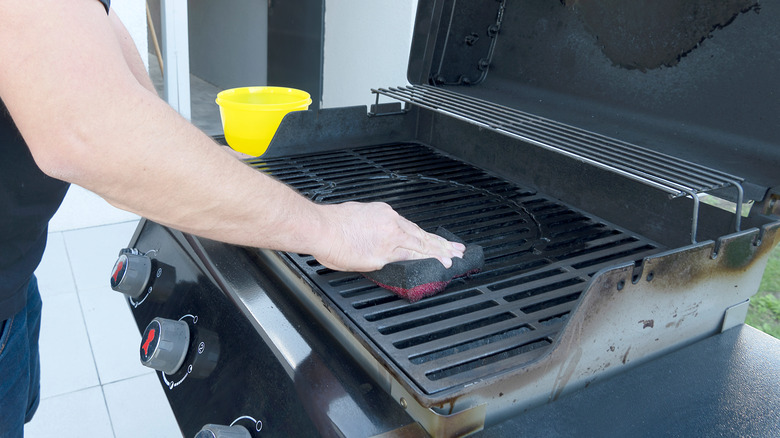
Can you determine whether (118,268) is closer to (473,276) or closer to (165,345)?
(165,345)

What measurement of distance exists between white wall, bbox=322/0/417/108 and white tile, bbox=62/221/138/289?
1434 millimetres

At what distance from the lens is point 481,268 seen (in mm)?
792

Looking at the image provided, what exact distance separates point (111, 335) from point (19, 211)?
1.36 m

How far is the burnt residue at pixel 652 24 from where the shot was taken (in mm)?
891

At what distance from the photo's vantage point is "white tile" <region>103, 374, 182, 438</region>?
5.57 feet

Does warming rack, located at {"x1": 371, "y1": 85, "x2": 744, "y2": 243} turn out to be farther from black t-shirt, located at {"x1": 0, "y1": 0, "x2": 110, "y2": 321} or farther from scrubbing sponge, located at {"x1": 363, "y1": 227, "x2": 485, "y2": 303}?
black t-shirt, located at {"x1": 0, "y1": 0, "x2": 110, "y2": 321}

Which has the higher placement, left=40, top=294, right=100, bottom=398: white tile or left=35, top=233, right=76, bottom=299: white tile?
left=35, top=233, right=76, bottom=299: white tile

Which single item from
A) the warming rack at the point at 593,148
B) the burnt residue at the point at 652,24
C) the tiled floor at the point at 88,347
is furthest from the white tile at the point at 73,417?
the burnt residue at the point at 652,24

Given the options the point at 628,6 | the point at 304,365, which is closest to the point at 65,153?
the point at 304,365

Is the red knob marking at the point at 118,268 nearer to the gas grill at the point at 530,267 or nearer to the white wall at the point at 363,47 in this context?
the gas grill at the point at 530,267

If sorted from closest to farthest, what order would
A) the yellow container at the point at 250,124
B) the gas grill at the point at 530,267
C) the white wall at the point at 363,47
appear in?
1. the gas grill at the point at 530,267
2. the yellow container at the point at 250,124
3. the white wall at the point at 363,47

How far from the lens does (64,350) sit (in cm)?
196

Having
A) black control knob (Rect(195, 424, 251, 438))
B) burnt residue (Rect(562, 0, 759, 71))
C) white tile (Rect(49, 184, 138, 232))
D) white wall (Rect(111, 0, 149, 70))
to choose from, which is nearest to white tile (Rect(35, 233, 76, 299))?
white tile (Rect(49, 184, 138, 232))

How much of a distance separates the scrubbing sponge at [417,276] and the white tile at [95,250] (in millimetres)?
1970
